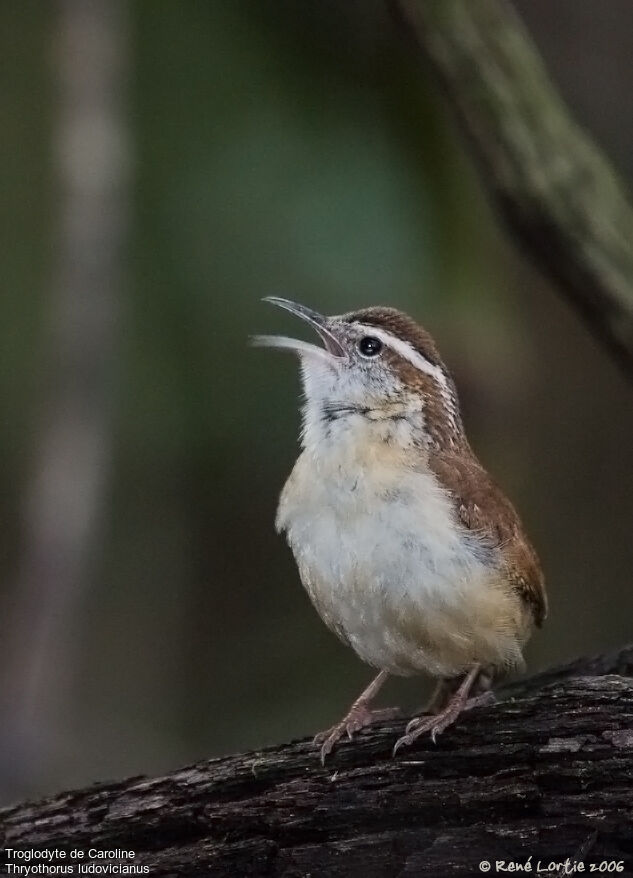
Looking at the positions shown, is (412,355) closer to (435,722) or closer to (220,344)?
(435,722)

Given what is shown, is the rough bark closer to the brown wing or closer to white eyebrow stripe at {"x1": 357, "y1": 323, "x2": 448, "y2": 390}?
the brown wing

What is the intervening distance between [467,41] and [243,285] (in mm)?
1516

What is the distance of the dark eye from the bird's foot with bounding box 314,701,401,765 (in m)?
1.08

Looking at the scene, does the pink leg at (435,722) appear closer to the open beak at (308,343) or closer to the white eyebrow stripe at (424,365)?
the white eyebrow stripe at (424,365)

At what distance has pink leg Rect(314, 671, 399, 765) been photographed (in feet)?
10.4

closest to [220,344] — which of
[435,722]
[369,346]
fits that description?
[369,346]

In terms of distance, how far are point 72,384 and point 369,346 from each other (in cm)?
117

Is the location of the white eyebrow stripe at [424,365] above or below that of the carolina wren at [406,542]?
above

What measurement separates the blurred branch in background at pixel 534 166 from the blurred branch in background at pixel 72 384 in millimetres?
1195

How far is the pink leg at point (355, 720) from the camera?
3161 millimetres

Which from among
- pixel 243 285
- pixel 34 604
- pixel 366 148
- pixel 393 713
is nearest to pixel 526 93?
pixel 366 148

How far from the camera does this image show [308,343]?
3.92m

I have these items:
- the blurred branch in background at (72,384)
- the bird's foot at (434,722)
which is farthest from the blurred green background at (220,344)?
the bird's foot at (434,722)

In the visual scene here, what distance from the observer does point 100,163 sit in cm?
447
